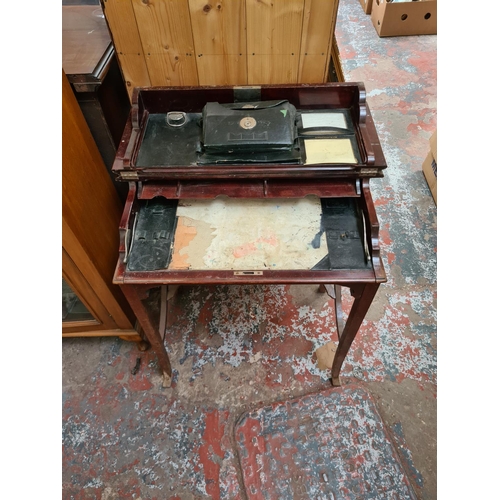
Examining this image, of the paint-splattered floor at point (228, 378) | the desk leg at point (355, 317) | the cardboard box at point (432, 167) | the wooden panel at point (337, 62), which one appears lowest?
the paint-splattered floor at point (228, 378)

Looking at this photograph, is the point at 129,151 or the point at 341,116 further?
the point at 341,116

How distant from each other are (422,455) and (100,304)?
185 cm

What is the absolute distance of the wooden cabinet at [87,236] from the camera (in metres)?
1.48

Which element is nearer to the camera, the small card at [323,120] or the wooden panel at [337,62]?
the small card at [323,120]

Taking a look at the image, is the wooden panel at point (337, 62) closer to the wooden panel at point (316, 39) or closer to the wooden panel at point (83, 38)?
the wooden panel at point (316, 39)

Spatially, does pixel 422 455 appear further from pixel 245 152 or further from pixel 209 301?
pixel 245 152

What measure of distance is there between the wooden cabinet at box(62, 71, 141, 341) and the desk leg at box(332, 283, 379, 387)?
3.86 feet

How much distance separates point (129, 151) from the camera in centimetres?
144

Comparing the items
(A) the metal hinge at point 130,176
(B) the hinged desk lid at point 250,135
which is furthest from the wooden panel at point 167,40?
(A) the metal hinge at point 130,176

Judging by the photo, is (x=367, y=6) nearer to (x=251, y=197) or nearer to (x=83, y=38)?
(x=83, y=38)

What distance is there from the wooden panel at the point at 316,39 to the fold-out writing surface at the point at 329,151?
0.43 metres

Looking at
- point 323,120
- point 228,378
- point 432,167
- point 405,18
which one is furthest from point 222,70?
point 405,18

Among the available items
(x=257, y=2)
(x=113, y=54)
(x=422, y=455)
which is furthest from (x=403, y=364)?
(x=113, y=54)

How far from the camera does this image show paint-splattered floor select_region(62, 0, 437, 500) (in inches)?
71.3
